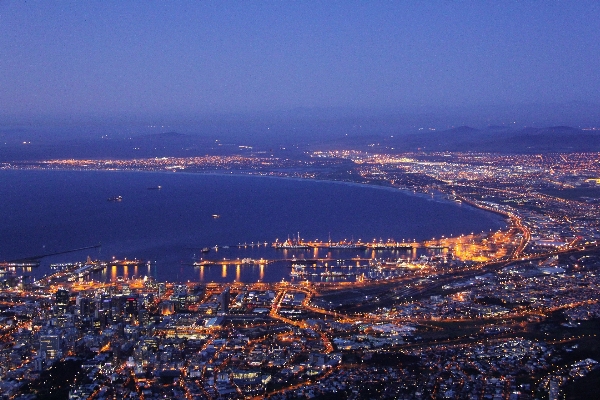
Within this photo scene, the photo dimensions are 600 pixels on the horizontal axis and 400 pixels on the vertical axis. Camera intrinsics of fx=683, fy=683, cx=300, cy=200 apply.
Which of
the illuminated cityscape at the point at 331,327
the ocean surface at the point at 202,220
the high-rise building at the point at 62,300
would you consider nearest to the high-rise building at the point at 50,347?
the illuminated cityscape at the point at 331,327

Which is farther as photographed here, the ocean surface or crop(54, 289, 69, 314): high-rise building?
the ocean surface

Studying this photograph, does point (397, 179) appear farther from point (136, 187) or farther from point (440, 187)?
point (136, 187)

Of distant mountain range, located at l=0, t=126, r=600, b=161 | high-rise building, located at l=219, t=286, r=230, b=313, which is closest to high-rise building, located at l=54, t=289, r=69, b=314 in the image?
high-rise building, located at l=219, t=286, r=230, b=313

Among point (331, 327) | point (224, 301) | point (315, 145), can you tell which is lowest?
point (331, 327)

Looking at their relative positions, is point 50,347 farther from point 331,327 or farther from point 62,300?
point 331,327

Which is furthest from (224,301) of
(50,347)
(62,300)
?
(50,347)

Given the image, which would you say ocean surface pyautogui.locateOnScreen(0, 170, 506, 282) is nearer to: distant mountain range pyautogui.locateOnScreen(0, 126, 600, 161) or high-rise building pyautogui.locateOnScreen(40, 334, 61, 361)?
high-rise building pyautogui.locateOnScreen(40, 334, 61, 361)

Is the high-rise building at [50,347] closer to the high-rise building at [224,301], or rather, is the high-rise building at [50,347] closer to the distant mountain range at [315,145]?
the high-rise building at [224,301]

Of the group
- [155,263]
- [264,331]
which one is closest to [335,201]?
[155,263]
